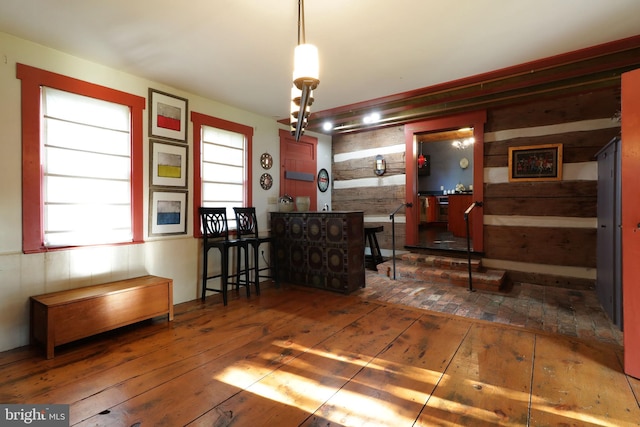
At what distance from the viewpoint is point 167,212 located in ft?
12.1

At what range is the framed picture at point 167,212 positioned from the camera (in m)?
3.56

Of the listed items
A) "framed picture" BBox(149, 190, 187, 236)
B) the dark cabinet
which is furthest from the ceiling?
the dark cabinet

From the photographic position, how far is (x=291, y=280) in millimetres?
4637

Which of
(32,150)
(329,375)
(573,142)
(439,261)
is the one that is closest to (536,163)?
(573,142)

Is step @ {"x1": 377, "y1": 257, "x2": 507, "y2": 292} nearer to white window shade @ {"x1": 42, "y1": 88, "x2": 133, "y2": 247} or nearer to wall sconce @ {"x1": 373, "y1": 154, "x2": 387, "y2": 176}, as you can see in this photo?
wall sconce @ {"x1": 373, "y1": 154, "x2": 387, "y2": 176}

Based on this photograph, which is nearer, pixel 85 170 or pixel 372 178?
pixel 85 170

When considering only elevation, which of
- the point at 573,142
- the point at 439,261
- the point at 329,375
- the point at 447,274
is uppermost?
the point at 573,142

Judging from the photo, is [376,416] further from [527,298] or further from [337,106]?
[337,106]

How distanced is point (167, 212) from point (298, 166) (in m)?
2.44

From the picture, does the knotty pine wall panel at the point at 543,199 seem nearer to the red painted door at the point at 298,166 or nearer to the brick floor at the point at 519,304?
the brick floor at the point at 519,304

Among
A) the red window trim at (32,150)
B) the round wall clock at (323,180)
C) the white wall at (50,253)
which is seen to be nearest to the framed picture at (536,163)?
the round wall clock at (323,180)

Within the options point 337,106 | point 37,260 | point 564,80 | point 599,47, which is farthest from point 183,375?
point 564,80

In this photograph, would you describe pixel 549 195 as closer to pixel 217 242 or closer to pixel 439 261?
pixel 439 261

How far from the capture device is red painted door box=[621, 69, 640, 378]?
2111mm
